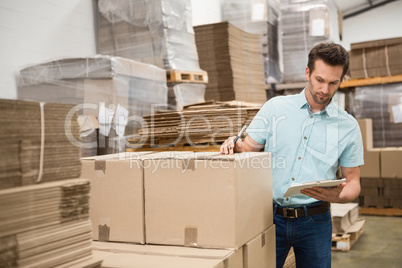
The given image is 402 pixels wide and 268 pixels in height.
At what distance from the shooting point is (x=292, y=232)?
281 cm

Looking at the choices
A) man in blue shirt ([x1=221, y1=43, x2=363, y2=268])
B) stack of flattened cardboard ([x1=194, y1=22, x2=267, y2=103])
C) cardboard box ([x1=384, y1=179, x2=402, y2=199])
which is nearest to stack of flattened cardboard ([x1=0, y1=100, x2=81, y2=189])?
man in blue shirt ([x1=221, y1=43, x2=363, y2=268])

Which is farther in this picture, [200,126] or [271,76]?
[271,76]

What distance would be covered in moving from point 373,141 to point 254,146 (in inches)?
226

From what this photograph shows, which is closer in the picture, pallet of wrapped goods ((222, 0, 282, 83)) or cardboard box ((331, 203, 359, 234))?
cardboard box ((331, 203, 359, 234))

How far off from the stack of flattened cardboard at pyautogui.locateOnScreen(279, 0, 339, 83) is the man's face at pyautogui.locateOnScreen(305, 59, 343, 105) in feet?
14.0

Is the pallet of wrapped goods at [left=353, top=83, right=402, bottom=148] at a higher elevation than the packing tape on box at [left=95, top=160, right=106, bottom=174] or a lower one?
higher

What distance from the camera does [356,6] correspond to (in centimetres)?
1580

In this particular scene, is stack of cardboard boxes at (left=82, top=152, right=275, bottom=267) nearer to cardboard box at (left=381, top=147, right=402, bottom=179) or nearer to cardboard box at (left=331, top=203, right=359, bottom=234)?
cardboard box at (left=331, top=203, right=359, bottom=234)

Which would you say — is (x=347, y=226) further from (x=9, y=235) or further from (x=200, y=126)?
(x=9, y=235)

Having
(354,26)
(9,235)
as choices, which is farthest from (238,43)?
(354,26)

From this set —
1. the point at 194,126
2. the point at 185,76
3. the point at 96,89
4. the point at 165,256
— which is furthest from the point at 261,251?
the point at 185,76

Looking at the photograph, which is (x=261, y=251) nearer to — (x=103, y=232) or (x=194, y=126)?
(x=103, y=232)

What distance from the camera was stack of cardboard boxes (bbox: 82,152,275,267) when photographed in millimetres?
2104

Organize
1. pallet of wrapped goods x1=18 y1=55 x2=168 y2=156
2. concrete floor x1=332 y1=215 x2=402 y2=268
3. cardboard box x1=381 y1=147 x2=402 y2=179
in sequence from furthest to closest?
cardboard box x1=381 y1=147 x2=402 y2=179
concrete floor x1=332 y1=215 x2=402 y2=268
pallet of wrapped goods x1=18 y1=55 x2=168 y2=156
